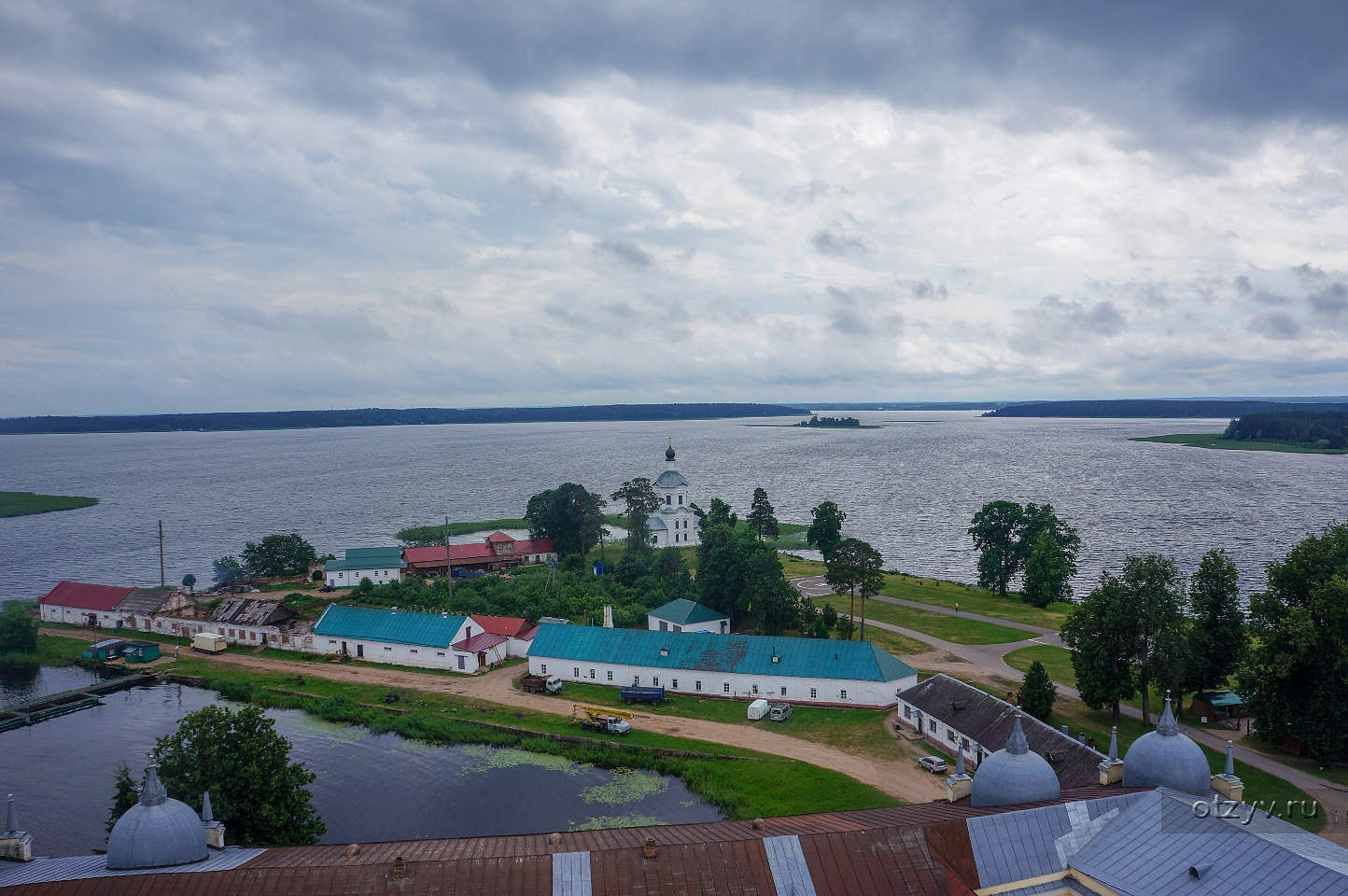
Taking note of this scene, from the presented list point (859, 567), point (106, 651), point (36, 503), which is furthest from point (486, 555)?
point (36, 503)

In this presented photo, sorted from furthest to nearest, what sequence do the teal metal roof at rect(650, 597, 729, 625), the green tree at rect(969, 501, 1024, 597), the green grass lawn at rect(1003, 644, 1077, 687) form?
the green tree at rect(969, 501, 1024, 597) < the teal metal roof at rect(650, 597, 729, 625) < the green grass lawn at rect(1003, 644, 1077, 687)

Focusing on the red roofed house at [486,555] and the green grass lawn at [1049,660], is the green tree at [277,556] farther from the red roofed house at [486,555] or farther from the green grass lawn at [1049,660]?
the green grass lawn at [1049,660]

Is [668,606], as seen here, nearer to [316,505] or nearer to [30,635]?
[30,635]

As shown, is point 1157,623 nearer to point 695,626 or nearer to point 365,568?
point 695,626

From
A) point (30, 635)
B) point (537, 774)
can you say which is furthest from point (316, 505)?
point (537, 774)

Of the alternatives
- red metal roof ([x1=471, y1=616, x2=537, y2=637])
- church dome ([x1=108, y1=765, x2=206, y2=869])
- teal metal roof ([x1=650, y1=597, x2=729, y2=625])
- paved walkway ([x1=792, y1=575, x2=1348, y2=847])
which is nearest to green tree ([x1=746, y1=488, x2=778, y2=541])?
paved walkway ([x1=792, y1=575, x2=1348, y2=847])

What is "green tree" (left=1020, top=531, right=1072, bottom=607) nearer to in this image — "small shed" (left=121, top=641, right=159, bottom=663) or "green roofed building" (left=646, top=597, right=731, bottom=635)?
"green roofed building" (left=646, top=597, right=731, bottom=635)

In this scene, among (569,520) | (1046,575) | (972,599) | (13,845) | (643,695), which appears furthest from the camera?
(569,520)
